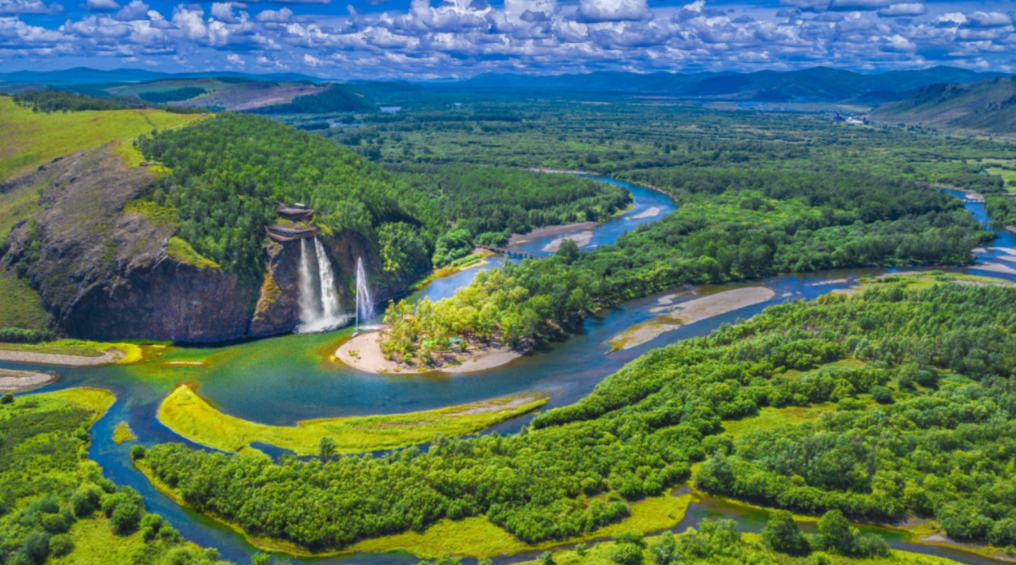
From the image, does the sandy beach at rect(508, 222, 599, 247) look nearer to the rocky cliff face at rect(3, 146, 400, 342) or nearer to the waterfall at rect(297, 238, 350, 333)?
the waterfall at rect(297, 238, 350, 333)

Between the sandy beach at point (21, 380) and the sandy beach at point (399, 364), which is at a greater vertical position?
the sandy beach at point (21, 380)

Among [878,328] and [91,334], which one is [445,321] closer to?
[91,334]

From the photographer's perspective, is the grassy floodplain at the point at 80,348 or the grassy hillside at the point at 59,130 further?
the grassy hillside at the point at 59,130

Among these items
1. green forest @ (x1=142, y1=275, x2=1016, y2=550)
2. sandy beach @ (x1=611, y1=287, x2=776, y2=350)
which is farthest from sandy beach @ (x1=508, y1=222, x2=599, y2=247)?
green forest @ (x1=142, y1=275, x2=1016, y2=550)

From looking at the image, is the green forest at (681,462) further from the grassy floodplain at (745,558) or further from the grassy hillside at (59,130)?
the grassy hillside at (59,130)

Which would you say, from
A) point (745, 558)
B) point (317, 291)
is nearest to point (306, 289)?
point (317, 291)

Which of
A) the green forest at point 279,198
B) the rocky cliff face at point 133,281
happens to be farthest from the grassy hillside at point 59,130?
the rocky cliff face at point 133,281

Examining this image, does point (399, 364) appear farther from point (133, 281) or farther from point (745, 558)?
point (745, 558)
